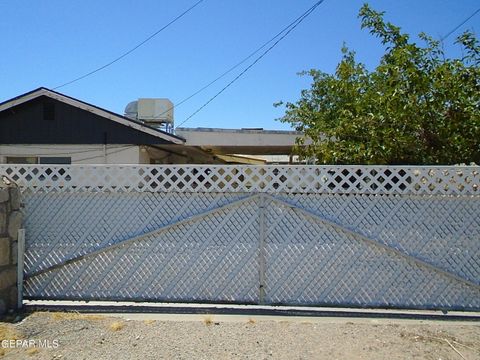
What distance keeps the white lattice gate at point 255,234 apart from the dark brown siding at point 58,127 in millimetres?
8505

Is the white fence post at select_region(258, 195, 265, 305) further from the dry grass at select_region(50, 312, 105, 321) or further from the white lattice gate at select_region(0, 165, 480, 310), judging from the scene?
the dry grass at select_region(50, 312, 105, 321)

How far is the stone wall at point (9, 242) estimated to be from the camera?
4.74m

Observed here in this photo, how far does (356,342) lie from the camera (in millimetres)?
4098

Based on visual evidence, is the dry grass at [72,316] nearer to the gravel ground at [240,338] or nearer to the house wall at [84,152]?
the gravel ground at [240,338]

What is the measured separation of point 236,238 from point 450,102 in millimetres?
4320

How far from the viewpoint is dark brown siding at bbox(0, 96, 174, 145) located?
13.5 meters

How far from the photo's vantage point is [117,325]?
14.6ft

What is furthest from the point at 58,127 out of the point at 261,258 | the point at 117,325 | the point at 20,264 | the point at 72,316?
the point at 261,258

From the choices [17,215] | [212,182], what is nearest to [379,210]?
[212,182]

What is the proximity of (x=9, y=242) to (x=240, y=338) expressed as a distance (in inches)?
114

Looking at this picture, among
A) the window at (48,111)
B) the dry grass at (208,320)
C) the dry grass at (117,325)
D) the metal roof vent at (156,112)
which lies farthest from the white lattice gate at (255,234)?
the metal roof vent at (156,112)

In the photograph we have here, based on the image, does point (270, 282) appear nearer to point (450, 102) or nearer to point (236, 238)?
point (236, 238)

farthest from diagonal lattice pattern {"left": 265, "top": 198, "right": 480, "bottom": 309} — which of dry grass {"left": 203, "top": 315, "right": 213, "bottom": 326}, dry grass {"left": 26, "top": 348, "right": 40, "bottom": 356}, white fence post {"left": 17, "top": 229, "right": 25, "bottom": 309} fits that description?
white fence post {"left": 17, "top": 229, "right": 25, "bottom": 309}

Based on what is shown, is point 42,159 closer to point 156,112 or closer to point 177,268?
point 156,112
